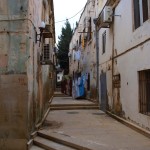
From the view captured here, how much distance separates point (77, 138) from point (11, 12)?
3808 millimetres

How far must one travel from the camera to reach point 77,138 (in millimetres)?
7738

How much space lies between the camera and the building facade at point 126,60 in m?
8.43

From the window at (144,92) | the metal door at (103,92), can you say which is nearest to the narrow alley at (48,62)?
the window at (144,92)

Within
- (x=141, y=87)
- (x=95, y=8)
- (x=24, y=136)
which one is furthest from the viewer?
(x=95, y=8)

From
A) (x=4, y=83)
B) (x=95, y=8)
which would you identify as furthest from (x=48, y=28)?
(x=95, y=8)

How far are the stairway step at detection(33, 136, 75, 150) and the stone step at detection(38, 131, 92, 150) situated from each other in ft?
0.31

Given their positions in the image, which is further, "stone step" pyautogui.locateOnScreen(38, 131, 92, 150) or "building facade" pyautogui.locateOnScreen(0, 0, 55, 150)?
"building facade" pyautogui.locateOnScreen(0, 0, 55, 150)

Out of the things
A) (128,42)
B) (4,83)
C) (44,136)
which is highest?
(128,42)

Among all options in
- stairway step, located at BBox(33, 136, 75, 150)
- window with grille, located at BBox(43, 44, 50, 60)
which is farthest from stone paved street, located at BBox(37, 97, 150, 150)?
window with grille, located at BBox(43, 44, 50, 60)

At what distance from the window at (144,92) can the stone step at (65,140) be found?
7.74 ft

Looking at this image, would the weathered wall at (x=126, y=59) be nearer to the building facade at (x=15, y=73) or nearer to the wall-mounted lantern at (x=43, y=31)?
the wall-mounted lantern at (x=43, y=31)

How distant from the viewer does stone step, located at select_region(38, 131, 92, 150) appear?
700 cm

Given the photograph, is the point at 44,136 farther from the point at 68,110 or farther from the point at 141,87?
the point at 68,110

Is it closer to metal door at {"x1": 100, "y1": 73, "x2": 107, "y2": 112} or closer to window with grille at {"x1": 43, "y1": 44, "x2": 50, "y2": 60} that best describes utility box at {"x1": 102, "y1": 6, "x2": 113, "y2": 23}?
window with grille at {"x1": 43, "y1": 44, "x2": 50, "y2": 60}
